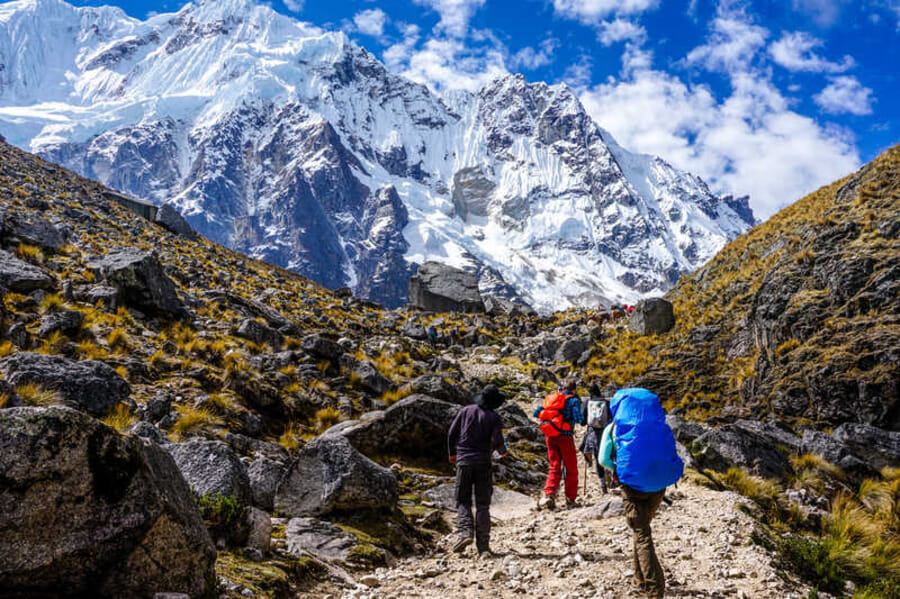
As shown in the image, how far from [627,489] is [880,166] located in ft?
71.6

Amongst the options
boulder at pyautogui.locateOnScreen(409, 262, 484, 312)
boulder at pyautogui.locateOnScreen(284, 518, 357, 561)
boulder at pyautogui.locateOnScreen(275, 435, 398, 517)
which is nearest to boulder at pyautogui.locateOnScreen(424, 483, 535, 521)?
boulder at pyautogui.locateOnScreen(275, 435, 398, 517)

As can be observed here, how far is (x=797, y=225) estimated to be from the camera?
22.1 metres

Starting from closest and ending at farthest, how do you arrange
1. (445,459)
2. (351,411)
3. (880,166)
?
1. (445,459)
2. (351,411)
3. (880,166)

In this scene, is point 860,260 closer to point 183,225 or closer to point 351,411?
point 351,411

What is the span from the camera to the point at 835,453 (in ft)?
35.8

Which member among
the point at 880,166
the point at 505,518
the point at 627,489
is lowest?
the point at 505,518

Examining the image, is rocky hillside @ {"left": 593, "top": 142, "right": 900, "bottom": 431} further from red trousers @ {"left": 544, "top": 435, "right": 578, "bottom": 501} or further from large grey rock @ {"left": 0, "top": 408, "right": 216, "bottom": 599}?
large grey rock @ {"left": 0, "top": 408, "right": 216, "bottom": 599}

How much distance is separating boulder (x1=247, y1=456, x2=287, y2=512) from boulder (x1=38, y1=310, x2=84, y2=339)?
6.27 meters

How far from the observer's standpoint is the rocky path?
17.5 ft

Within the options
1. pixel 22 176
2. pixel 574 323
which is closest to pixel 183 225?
pixel 22 176

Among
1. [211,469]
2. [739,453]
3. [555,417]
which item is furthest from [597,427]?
[211,469]

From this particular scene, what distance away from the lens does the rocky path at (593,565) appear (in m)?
5.32

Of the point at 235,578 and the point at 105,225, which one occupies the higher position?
the point at 105,225

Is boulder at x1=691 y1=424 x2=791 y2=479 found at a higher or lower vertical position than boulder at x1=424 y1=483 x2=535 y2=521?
higher
